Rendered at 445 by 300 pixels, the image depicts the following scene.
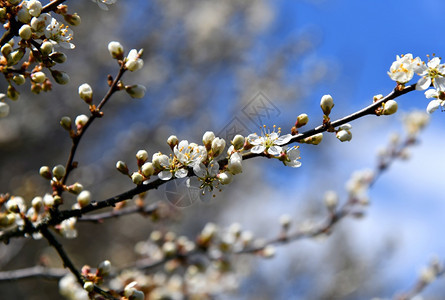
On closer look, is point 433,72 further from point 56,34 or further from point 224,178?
point 56,34

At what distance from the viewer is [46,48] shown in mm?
1641

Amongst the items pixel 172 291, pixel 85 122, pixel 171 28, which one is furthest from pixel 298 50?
pixel 85 122

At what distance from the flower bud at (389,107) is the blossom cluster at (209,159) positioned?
1.20ft

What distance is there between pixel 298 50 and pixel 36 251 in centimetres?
580

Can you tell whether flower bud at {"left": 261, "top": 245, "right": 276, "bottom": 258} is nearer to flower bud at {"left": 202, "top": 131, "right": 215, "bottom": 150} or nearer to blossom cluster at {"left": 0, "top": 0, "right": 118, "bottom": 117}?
flower bud at {"left": 202, "top": 131, "right": 215, "bottom": 150}

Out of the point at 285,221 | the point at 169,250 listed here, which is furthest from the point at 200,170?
the point at 285,221

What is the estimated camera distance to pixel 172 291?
394 cm

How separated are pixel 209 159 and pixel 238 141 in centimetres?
13

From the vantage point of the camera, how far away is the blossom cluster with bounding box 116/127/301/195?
1609 mm

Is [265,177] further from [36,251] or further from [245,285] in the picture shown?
[36,251]

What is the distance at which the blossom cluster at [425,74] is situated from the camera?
1.56 meters

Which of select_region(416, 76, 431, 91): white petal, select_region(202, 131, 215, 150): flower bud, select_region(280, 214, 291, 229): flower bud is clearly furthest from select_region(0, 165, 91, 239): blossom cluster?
select_region(280, 214, 291, 229): flower bud

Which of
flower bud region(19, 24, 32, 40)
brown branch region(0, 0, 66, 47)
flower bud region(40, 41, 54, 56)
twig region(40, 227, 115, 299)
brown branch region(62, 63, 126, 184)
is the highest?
brown branch region(0, 0, 66, 47)

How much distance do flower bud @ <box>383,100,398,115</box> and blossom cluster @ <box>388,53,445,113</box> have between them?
0.08 meters
